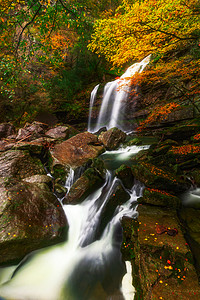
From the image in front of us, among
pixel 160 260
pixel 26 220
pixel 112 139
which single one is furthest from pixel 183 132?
pixel 26 220

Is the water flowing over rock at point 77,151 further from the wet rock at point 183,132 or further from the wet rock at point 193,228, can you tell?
the wet rock at point 193,228

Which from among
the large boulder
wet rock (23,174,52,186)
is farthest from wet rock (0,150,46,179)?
the large boulder

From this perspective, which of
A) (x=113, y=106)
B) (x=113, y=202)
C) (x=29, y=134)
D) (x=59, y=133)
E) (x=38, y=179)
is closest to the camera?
(x=113, y=202)

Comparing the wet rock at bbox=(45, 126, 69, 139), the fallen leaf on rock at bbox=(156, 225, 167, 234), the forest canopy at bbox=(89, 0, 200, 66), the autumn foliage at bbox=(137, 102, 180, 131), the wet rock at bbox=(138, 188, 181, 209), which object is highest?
the forest canopy at bbox=(89, 0, 200, 66)

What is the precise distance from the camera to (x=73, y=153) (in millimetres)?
6414

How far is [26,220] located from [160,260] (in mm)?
2801

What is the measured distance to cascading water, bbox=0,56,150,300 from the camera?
2.62 m

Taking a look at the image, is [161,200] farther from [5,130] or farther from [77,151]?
[5,130]

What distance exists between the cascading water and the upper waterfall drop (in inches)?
299

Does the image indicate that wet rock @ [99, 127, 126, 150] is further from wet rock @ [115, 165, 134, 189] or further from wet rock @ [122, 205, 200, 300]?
wet rock @ [122, 205, 200, 300]

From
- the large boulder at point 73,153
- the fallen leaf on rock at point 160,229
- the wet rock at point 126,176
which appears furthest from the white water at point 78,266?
the large boulder at point 73,153

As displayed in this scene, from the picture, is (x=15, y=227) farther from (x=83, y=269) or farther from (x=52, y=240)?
(x=83, y=269)

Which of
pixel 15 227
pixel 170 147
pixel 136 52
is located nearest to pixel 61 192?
pixel 15 227

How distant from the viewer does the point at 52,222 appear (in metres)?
3.47
